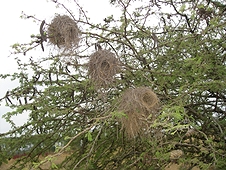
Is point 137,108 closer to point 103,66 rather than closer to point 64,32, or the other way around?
point 103,66

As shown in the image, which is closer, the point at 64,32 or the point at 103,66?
the point at 103,66

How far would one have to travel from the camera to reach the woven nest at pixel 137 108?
2.97m

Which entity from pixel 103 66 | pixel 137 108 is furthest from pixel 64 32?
pixel 137 108

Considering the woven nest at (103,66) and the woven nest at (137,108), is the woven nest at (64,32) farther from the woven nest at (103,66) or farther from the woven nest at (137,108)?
the woven nest at (137,108)

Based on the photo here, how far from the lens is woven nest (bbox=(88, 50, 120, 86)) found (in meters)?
2.90

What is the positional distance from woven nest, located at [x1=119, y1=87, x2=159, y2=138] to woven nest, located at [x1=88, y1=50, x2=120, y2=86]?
0.80 feet

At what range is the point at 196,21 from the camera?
4.58 meters

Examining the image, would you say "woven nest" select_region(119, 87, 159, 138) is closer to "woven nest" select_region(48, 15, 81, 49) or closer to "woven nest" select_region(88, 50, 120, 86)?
"woven nest" select_region(88, 50, 120, 86)

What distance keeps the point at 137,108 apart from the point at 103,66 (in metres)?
0.48

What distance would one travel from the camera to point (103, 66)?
293 cm

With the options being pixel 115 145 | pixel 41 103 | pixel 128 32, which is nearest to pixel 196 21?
pixel 128 32

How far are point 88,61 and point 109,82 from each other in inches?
10.9

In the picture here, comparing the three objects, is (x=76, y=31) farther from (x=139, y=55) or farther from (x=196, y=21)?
(x=196, y=21)

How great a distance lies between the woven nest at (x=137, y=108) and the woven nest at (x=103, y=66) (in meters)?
0.24
